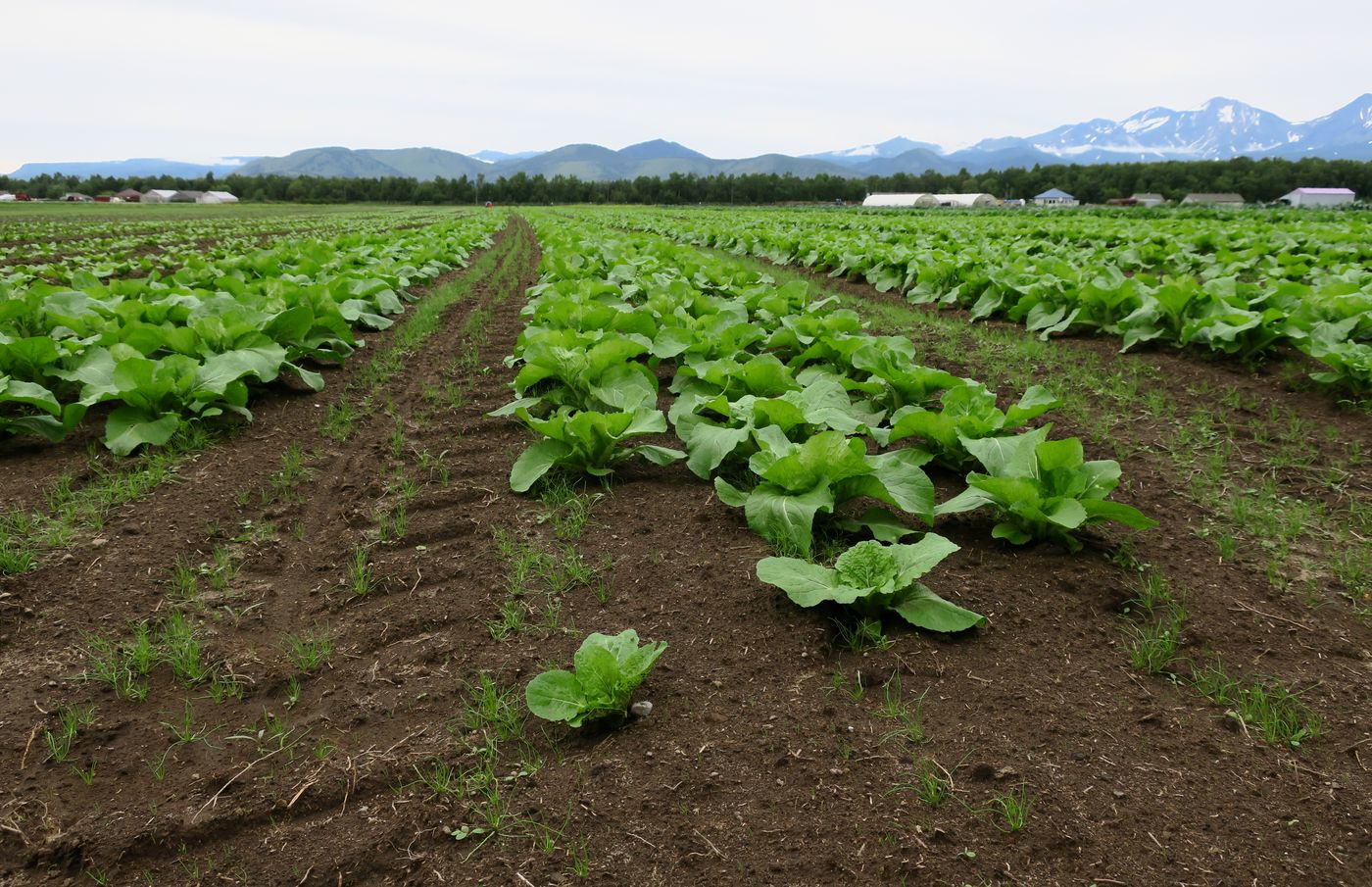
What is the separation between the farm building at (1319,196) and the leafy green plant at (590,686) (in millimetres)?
68206

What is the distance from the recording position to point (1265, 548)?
315 cm

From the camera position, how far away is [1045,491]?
307 centimetres

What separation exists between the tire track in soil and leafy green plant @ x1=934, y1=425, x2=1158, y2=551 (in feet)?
6.92

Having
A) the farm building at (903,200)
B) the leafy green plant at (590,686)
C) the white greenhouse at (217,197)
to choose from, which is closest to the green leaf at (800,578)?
the leafy green plant at (590,686)

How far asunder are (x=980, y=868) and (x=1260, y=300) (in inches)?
239

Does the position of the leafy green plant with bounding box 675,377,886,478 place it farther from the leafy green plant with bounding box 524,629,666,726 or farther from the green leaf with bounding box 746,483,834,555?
the leafy green plant with bounding box 524,629,666,726

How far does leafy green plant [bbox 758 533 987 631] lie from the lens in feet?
8.02

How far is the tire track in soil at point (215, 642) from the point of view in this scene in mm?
1918

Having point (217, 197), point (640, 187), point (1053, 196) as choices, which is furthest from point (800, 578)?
point (217, 197)

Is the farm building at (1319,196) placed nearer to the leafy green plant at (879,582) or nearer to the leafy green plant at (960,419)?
the leafy green plant at (960,419)

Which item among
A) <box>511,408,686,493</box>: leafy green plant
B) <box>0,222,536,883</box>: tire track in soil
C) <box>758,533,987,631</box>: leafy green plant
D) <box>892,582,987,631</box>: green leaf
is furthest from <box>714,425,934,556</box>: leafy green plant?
<box>0,222,536,883</box>: tire track in soil

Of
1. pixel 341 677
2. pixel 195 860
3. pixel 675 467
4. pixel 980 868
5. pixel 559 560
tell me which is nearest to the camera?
pixel 980 868

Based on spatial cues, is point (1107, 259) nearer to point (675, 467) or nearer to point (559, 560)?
point (675, 467)

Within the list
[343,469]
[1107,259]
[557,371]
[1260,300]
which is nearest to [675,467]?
[557,371]
